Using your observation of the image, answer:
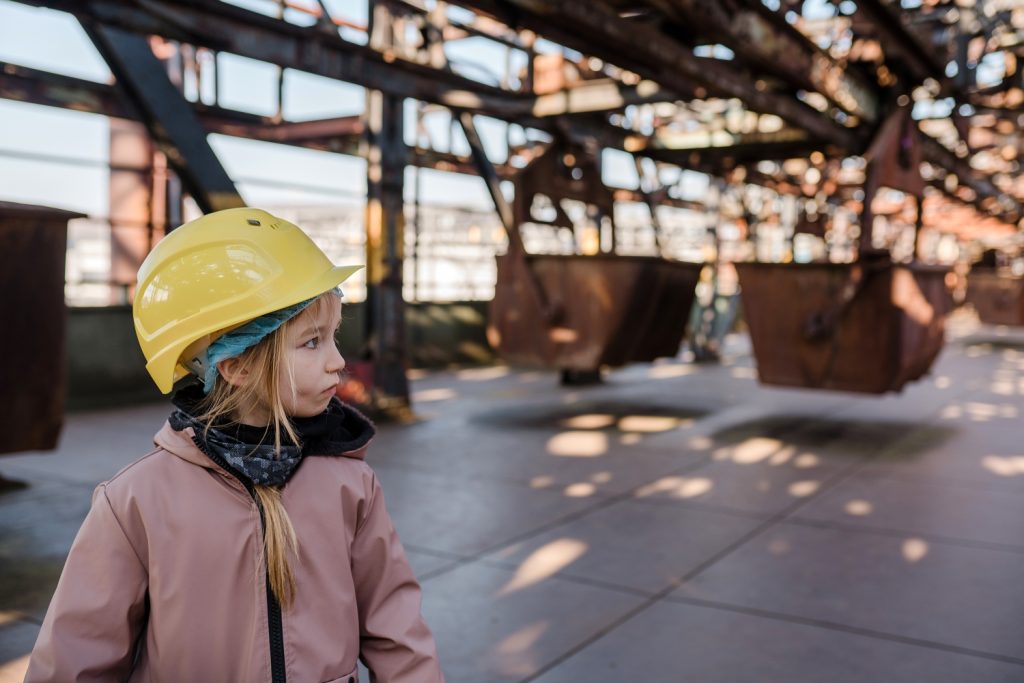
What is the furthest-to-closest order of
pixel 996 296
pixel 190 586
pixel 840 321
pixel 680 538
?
1. pixel 996 296
2. pixel 840 321
3. pixel 680 538
4. pixel 190 586

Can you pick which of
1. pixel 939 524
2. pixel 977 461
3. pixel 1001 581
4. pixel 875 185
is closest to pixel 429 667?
pixel 1001 581

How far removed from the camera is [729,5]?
5812 millimetres

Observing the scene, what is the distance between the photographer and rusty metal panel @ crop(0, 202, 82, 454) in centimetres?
483

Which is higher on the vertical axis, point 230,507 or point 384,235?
point 384,235

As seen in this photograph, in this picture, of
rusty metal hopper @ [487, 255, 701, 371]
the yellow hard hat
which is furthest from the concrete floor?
the yellow hard hat

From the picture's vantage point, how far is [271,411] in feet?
5.29

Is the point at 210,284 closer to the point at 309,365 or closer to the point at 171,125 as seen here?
the point at 309,365

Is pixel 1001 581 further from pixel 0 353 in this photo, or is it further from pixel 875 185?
pixel 0 353

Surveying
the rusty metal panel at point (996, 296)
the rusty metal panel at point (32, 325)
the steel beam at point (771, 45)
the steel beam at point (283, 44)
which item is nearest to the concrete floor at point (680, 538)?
the rusty metal panel at point (32, 325)

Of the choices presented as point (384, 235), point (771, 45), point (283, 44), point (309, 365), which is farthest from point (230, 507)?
point (384, 235)

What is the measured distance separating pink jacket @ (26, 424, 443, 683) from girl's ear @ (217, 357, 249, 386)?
0.11 meters

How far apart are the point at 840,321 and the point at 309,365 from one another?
688cm

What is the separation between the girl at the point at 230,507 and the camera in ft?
4.83

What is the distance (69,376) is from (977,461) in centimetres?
787
